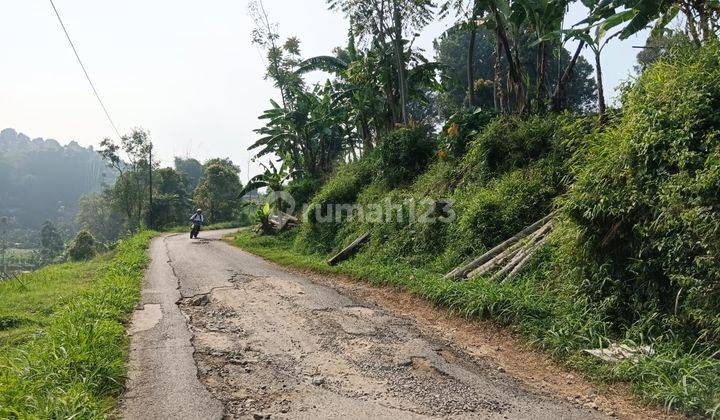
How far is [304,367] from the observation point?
437cm

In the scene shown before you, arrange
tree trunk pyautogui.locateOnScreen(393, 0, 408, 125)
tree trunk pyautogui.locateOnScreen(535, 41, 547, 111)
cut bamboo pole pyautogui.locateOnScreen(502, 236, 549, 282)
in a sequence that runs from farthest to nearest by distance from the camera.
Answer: tree trunk pyautogui.locateOnScreen(393, 0, 408, 125) < tree trunk pyautogui.locateOnScreen(535, 41, 547, 111) < cut bamboo pole pyautogui.locateOnScreen(502, 236, 549, 282)

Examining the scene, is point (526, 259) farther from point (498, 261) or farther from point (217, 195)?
point (217, 195)

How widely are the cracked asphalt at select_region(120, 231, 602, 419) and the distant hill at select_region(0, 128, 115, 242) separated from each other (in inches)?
3456

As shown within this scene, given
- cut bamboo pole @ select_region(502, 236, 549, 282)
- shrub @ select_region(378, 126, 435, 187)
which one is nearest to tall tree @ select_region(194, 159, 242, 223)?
shrub @ select_region(378, 126, 435, 187)

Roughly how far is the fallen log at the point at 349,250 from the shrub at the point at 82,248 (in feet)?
66.4

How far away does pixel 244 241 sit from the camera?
57.4ft

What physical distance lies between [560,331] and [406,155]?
29.1 feet

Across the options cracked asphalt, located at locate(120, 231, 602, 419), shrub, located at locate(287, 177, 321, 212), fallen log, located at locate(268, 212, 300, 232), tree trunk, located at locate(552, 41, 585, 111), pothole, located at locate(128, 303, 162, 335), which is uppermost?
tree trunk, located at locate(552, 41, 585, 111)

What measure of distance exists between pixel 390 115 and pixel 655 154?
14.6m

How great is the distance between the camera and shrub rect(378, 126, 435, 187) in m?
13.1

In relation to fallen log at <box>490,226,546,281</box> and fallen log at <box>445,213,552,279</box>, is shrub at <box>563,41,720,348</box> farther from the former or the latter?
fallen log at <box>445,213,552,279</box>

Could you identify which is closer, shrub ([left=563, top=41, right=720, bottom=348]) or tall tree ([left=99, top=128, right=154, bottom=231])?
shrub ([left=563, top=41, right=720, bottom=348])

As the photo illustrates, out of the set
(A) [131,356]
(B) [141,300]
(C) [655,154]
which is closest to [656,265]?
(C) [655,154]

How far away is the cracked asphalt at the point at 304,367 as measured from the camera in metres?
3.53
